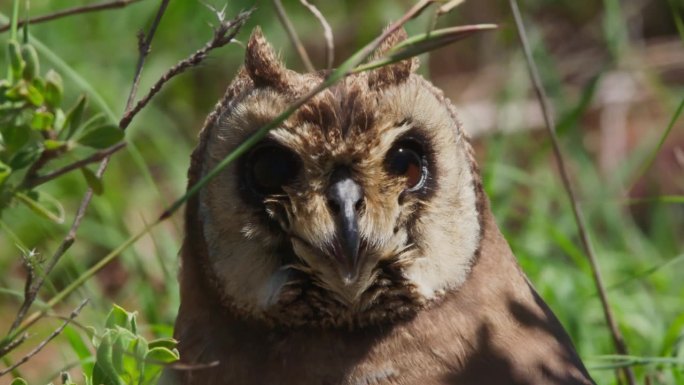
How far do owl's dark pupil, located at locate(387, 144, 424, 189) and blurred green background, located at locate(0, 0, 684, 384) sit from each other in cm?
74

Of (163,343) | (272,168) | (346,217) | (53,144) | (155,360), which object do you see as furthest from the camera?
(272,168)

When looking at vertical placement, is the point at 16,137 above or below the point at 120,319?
above

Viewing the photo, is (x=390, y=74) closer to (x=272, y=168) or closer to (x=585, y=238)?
(x=272, y=168)

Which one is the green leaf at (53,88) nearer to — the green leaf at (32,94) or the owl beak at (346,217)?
the green leaf at (32,94)

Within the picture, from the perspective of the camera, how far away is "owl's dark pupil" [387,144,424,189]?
274 cm

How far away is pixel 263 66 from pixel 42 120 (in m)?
0.79

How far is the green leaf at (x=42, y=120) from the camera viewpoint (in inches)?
83.0

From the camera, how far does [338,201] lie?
2.64m

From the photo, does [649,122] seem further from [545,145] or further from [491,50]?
[545,145]

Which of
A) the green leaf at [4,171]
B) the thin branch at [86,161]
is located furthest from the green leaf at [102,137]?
the green leaf at [4,171]

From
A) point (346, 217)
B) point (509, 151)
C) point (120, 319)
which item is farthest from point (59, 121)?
point (509, 151)

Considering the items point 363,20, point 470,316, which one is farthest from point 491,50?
point 470,316

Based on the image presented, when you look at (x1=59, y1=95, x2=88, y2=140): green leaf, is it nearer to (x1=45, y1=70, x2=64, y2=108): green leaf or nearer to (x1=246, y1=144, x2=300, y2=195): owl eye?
(x1=45, y1=70, x2=64, y2=108): green leaf

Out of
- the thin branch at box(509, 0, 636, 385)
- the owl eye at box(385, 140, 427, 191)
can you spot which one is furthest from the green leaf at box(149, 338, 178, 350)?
the thin branch at box(509, 0, 636, 385)
